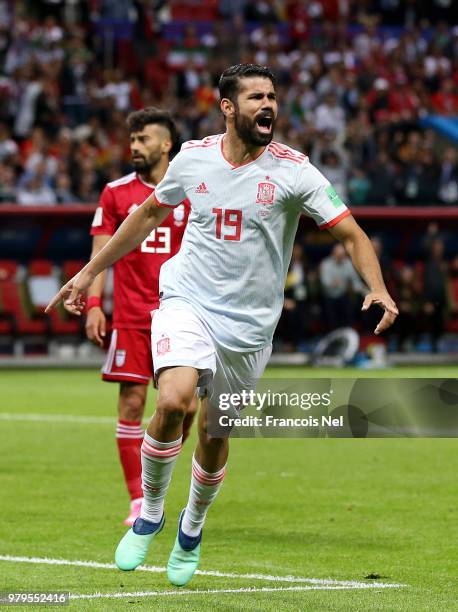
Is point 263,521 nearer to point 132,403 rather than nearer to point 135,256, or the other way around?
point 132,403

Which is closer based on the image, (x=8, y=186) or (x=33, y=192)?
(x=33, y=192)

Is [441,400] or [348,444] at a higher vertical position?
[441,400]

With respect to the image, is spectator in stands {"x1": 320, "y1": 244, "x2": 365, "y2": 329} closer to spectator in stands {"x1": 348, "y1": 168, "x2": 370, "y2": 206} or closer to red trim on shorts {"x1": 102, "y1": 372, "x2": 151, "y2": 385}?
spectator in stands {"x1": 348, "y1": 168, "x2": 370, "y2": 206}

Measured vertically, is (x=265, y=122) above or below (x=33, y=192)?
above

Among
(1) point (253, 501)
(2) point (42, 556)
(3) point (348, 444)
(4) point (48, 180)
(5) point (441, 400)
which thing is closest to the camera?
(5) point (441, 400)

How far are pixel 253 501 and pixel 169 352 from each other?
391 centimetres

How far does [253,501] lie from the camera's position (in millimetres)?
10445

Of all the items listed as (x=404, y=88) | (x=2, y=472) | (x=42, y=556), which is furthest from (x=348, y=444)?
(x=404, y=88)

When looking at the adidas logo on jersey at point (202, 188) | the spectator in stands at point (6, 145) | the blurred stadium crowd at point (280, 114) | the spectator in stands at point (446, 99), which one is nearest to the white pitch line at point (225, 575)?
the adidas logo on jersey at point (202, 188)

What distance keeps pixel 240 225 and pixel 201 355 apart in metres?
0.66

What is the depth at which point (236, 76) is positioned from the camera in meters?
6.94

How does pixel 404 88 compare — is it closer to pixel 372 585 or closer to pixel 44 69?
pixel 44 69

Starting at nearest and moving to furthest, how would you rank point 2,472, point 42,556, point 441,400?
point 441,400 → point 42,556 → point 2,472

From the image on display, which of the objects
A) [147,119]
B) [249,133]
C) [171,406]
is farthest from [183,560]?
[147,119]
